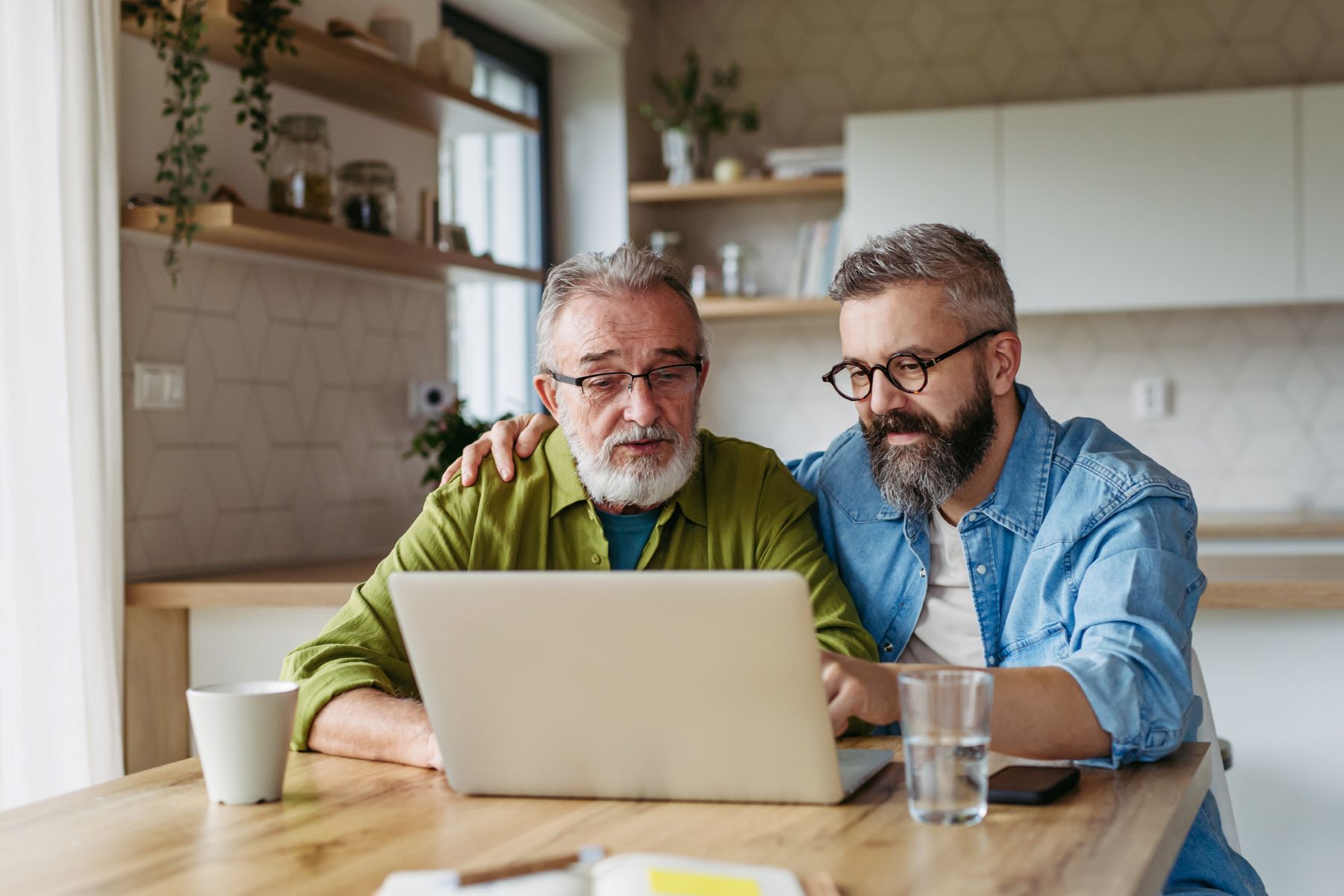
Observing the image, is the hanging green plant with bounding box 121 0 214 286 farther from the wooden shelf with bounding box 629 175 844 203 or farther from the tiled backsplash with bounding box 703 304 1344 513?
the tiled backsplash with bounding box 703 304 1344 513

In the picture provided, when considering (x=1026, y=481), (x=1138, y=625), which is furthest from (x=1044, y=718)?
(x=1026, y=481)

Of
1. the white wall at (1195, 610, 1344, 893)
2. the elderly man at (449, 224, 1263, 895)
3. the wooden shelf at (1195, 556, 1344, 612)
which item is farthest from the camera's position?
the white wall at (1195, 610, 1344, 893)

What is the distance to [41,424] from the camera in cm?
226

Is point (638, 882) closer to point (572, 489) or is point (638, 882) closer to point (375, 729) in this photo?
point (375, 729)

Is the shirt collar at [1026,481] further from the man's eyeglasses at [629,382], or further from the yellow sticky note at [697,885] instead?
the yellow sticky note at [697,885]

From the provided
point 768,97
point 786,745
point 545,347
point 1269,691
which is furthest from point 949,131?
point 786,745

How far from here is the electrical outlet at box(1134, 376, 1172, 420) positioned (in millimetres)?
4320

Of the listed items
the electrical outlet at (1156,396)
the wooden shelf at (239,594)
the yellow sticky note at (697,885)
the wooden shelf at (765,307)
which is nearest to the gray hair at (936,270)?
the yellow sticky note at (697,885)

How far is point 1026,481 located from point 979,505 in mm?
67

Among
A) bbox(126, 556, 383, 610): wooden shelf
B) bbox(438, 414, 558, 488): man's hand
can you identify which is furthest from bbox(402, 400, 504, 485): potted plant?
bbox(438, 414, 558, 488): man's hand

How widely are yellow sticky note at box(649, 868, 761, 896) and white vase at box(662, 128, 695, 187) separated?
12.5ft

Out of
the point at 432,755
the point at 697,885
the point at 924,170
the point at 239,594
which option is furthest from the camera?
the point at 924,170

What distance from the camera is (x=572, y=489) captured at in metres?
1.77

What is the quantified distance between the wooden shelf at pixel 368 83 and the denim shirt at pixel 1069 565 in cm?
146
